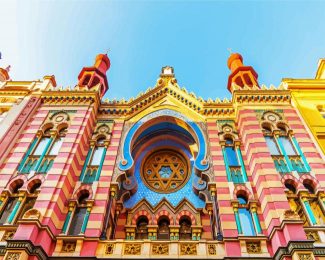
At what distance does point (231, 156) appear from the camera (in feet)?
48.6

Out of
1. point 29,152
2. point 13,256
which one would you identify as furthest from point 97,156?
point 13,256

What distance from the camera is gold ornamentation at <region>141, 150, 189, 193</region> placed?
15.5 m

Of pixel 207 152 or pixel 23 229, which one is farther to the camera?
pixel 207 152

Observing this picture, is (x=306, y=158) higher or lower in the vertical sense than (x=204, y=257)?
higher

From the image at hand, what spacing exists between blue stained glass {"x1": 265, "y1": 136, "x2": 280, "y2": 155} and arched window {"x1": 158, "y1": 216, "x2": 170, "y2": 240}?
20.9 ft

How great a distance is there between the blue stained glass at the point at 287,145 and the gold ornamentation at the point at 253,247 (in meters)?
5.43

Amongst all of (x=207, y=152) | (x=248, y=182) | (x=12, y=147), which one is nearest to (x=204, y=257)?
(x=248, y=182)

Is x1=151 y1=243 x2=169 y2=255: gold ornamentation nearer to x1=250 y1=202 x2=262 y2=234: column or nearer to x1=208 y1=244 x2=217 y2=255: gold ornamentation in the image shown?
x1=208 y1=244 x2=217 y2=255: gold ornamentation

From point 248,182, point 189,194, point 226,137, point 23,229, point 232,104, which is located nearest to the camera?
point 23,229

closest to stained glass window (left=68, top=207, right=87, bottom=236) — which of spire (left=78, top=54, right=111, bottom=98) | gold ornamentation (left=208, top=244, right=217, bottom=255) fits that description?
gold ornamentation (left=208, top=244, right=217, bottom=255)

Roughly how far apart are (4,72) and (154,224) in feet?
55.7

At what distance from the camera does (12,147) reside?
1479cm

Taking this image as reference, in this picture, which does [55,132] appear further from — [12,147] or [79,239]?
[79,239]

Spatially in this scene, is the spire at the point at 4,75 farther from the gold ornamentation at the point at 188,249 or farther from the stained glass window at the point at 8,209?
the gold ornamentation at the point at 188,249
